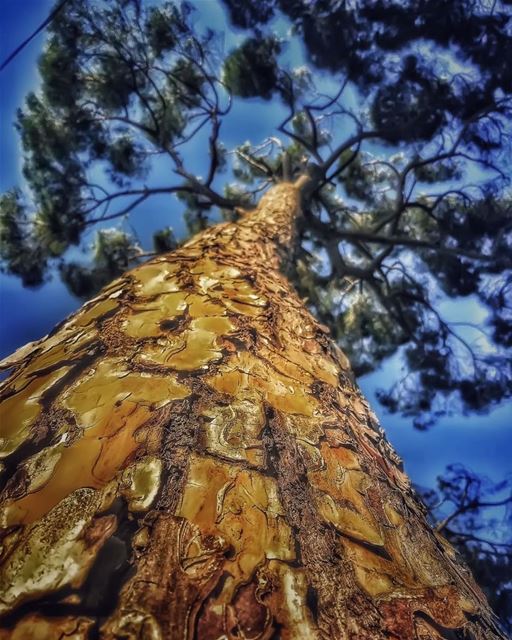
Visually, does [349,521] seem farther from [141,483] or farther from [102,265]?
[102,265]

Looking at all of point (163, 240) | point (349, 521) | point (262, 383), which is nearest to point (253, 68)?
point (163, 240)

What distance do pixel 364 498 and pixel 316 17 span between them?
5470mm

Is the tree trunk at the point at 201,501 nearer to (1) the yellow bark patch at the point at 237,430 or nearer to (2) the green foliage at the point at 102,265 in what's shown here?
(1) the yellow bark patch at the point at 237,430

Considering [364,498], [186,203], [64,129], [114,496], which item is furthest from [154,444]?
[186,203]

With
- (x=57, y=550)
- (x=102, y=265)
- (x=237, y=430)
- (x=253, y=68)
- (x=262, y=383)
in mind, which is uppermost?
(x=253, y=68)

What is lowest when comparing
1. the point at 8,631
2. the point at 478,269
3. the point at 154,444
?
the point at 8,631

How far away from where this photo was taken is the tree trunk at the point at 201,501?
542mm

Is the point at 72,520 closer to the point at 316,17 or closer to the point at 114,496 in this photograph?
the point at 114,496

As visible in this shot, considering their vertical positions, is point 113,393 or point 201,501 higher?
point 113,393

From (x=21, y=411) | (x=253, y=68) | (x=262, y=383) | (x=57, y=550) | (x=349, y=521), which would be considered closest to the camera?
(x=57, y=550)

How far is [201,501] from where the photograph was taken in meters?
0.67

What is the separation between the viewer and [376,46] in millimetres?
5105

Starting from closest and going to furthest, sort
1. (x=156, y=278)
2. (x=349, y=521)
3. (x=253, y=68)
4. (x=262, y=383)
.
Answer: (x=349, y=521) → (x=262, y=383) → (x=156, y=278) → (x=253, y=68)

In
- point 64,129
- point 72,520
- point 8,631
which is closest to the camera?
point 8,631
